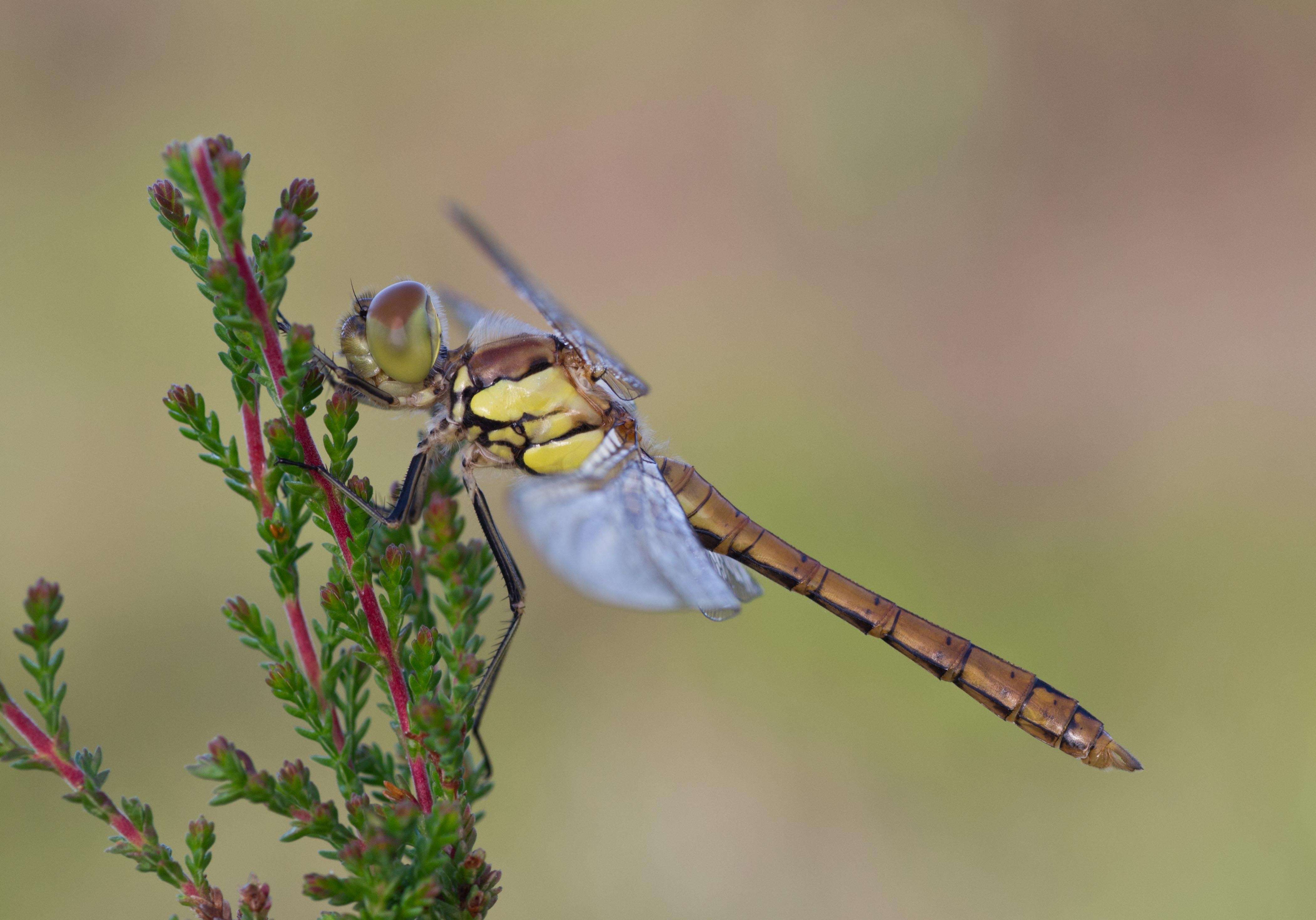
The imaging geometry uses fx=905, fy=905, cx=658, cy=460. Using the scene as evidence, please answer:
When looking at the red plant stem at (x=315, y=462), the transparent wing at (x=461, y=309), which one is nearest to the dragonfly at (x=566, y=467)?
the red plant stem at (x=315, y=462)

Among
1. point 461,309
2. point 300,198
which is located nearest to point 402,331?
point 300,198

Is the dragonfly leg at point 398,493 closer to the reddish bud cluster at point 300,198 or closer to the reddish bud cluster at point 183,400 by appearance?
the reddish bud cluster at point 183,400

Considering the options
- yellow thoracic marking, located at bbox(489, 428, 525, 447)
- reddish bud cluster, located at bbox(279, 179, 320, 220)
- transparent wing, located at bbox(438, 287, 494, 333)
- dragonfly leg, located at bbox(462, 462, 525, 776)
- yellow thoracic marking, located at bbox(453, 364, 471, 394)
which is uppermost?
transparent wing, located at bbox(438, 287, 494, 333)

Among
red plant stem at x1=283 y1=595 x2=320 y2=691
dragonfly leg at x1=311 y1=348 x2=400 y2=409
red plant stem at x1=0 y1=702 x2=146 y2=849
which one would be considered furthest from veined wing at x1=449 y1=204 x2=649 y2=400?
red plant stem at x1=0 y1=702 x2=146 y2=849

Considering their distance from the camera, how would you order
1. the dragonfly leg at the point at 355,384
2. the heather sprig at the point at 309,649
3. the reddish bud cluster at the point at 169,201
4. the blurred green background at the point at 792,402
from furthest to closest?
the blurred green background at the point at 792,402
the dragonfly leg at the point at 355,384
the reddish bud cluster at the point at 169,201
the heather sprig at the point at 309,649

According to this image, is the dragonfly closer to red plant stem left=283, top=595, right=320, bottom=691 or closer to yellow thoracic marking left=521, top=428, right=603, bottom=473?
yellow thoracic marking left=521, top=428, right=603, bottom=473

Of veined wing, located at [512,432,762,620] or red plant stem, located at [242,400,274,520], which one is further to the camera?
veined wing, located at [512,432,762,620]
